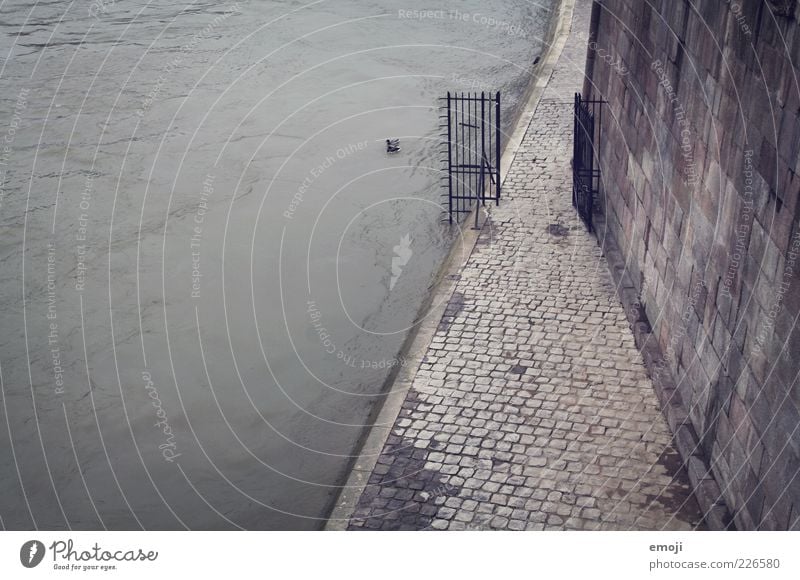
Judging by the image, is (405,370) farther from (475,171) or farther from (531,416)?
(475,171)

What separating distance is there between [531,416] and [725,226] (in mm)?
3266

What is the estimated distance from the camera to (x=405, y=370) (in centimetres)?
1223

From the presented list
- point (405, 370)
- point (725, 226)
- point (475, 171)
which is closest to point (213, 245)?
point (475, 171)

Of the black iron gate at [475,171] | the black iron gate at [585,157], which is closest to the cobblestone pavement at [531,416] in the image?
the black iron gate at [585,157]

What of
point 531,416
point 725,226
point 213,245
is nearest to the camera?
point 725,226

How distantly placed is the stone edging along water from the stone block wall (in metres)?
2.76

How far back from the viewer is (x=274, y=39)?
25.5 metres

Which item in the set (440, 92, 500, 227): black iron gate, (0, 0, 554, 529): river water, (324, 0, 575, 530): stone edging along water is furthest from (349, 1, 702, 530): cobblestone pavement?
(440, 92, 500, 227): black iron gate

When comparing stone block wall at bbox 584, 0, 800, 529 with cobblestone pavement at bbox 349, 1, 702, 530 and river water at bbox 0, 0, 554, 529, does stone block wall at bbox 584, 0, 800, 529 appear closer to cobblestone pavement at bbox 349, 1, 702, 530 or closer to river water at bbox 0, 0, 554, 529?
cobblestone pavement at bbox 349, 1, 702, 530

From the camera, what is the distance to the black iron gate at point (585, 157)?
1532 cm

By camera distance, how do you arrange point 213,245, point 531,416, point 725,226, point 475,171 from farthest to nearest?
point 475,171, point 213,245, point 531,416, point 725,226

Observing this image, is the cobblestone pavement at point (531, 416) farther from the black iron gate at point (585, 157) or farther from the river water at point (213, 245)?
the river water at point (213, 245)

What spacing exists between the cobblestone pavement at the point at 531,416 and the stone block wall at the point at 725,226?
0.53 meters
